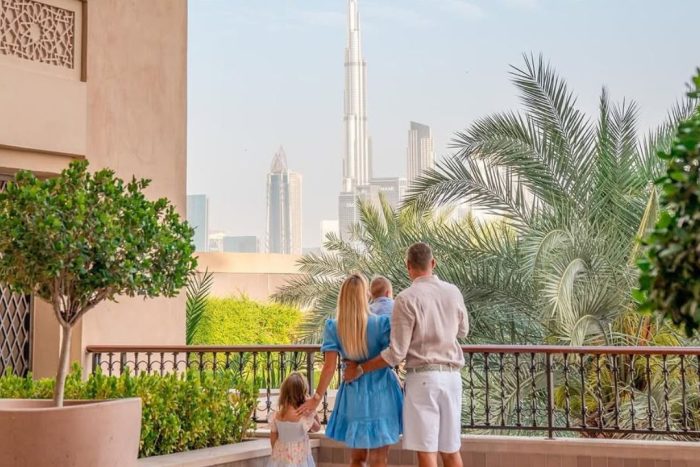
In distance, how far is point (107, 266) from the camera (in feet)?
19.9

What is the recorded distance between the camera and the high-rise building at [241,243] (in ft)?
207

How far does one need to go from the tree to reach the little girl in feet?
4.18

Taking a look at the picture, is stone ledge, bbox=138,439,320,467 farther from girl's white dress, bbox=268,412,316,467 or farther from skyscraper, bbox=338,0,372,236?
skyscraper, bbox=338,0,372,236

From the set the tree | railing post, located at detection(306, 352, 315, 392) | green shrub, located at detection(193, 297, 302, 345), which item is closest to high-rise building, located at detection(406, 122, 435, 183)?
green shrub, located at detection(193, 297, 302, 345)

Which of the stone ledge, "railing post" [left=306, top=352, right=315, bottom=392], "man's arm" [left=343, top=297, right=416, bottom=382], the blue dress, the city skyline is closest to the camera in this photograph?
"man's arm" [left=343, top=297, right=416, bottom=382]

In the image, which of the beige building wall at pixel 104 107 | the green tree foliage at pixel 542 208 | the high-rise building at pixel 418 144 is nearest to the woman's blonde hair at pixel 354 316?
the beige building wall at pixel 104 107

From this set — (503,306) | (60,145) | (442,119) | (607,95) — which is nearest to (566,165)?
(607,95)

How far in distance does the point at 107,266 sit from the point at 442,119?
179 ft

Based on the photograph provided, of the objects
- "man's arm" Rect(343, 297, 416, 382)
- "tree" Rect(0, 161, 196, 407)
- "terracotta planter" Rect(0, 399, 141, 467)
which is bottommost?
"terracotta planter" Rect(0, 399, 141, 467)

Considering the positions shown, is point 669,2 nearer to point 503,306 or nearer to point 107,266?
point 503,306

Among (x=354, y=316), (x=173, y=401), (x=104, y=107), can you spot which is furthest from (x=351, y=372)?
(x=104, y=107)

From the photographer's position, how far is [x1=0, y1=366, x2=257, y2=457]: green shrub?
7.72 meters

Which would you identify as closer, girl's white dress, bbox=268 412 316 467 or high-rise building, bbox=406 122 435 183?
girl's white dress, bbox=268 412 316 467

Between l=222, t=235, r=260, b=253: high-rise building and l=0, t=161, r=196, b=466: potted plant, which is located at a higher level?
l=222, t=235, r=260, b=253: high-rise building
